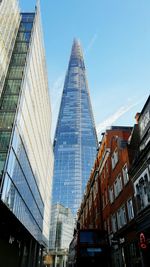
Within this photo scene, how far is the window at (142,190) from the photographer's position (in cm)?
1953

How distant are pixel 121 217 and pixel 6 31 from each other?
34.4 metres

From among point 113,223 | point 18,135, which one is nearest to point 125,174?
point 113,223

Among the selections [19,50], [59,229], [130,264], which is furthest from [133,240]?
[59,229]

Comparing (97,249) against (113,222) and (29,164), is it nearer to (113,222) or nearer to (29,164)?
(113,222)

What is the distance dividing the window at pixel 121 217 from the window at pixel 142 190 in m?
5.25

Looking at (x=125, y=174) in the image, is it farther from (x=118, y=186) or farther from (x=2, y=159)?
(x=2, y=159)

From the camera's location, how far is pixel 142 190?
67.7 ft

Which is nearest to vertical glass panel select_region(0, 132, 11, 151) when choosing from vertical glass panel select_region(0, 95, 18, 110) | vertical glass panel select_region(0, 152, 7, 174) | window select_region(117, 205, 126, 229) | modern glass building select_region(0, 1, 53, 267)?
modern glass building select_region(0, 1, 53, 267)

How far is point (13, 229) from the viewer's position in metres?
40.4

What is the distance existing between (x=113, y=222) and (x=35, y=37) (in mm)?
38035

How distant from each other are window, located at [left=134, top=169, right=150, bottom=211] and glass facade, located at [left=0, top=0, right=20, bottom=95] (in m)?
26.6

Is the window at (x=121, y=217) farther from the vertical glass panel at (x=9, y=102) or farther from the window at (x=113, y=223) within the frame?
the vertical glass panel at (x=9, y=102)

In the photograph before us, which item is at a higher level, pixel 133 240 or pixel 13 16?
pixel 13 16

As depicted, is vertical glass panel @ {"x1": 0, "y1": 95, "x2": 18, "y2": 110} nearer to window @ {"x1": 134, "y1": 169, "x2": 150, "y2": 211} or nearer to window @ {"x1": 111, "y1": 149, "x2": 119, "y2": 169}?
window @ {"x1": 111, "y1": 149, "x2": 119, "y2": 169}
